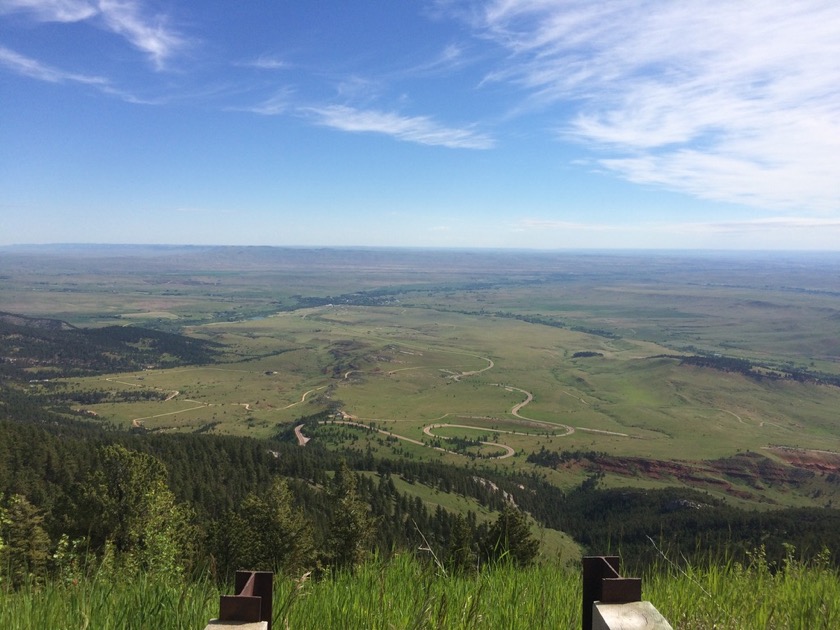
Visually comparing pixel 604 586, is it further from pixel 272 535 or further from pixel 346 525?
pixel 272 535

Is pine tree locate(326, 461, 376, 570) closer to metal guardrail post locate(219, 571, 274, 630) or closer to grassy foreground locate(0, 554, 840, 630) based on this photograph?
grassy foreground locate(0, 554, 840, 630)

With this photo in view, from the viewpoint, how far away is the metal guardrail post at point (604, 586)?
2023 millimetres

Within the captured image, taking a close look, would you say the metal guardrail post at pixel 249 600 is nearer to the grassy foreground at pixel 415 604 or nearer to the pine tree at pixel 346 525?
the grassy foreground at pixel 415 604

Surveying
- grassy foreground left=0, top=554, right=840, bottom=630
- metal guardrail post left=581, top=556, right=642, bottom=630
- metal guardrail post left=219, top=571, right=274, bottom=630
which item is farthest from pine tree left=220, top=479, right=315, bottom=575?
metal guardrail post left=581, top=556, right=642, bottom=630

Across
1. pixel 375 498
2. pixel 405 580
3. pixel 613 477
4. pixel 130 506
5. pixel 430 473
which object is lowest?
pixel 613 477

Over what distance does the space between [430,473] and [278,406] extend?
227 ft

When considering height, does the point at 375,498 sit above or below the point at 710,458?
above

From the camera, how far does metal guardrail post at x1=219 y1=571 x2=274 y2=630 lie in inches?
68.0

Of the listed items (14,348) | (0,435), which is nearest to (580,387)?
(0,435)

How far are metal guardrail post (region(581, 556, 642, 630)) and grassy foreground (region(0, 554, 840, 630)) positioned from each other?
64 cm

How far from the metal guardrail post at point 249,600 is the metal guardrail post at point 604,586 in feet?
4.12

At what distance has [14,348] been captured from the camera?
7357 inches

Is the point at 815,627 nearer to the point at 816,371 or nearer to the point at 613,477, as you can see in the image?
the point at 613,477

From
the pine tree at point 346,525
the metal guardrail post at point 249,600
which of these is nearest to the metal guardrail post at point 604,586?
the metal guardrail post at point 249,600
